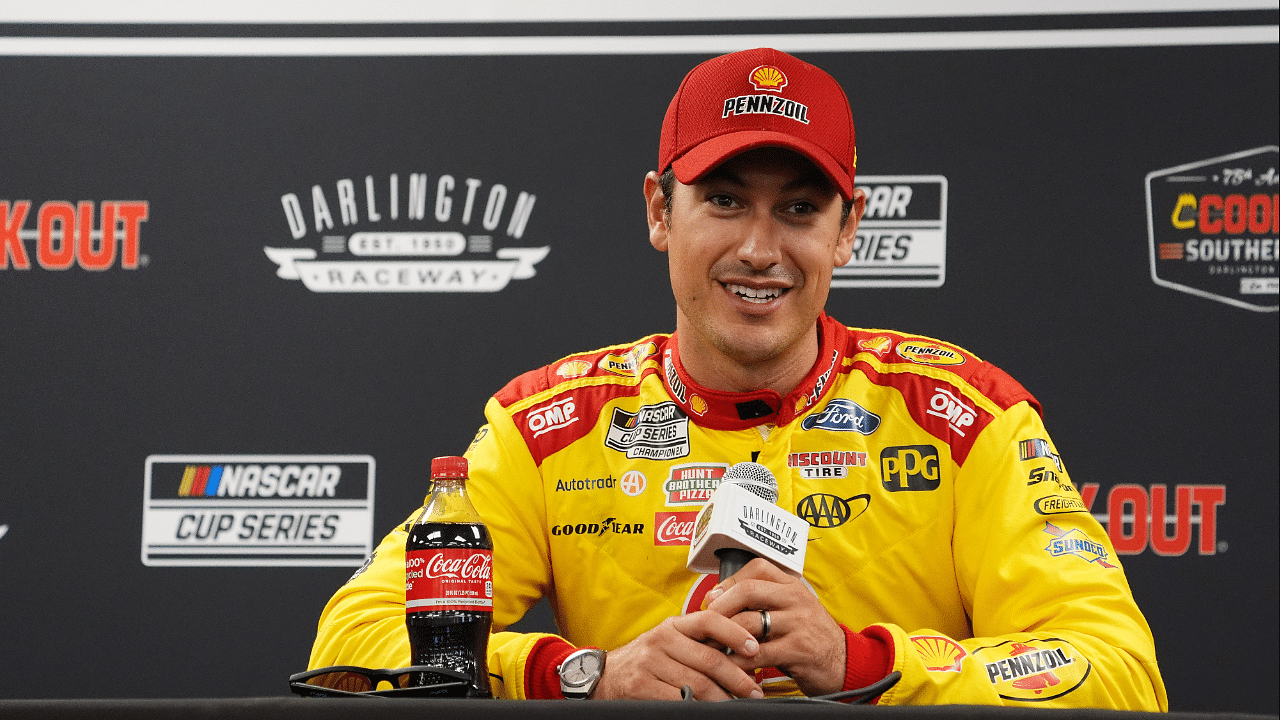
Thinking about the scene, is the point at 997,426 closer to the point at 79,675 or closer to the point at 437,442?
the point at 437,442

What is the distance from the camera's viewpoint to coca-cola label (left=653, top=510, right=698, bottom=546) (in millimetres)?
1377

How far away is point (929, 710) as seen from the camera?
680 millimetres

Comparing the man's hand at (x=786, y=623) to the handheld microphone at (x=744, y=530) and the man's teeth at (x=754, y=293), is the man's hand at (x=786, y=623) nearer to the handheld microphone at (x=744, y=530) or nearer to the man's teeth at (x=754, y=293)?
the handheld microphone at (x=744, y=530)

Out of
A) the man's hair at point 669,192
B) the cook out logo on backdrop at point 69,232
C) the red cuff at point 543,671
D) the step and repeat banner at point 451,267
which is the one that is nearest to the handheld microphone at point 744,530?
the red cuff at point 543,671

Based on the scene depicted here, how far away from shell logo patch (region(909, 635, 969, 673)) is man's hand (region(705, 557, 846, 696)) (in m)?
0.09

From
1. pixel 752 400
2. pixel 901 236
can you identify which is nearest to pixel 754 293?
pixel 752 400

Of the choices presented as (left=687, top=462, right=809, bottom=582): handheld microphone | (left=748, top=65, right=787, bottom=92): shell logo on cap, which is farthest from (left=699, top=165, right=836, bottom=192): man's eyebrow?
(left=687, top=462, right=809, bottom=582): handheld microphone

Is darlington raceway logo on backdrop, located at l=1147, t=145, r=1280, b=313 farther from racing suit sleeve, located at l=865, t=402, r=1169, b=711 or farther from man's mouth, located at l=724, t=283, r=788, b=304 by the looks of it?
man's mouth, located at l=724, t=283, r=788, b=304

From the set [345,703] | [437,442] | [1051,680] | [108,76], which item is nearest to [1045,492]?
[1051,680]

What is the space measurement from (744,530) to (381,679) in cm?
36

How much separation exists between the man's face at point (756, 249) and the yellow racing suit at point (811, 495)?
9 cm

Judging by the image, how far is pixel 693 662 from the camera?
972mm

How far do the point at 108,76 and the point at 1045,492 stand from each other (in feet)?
5.92

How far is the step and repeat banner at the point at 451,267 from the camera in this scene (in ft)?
6.48
